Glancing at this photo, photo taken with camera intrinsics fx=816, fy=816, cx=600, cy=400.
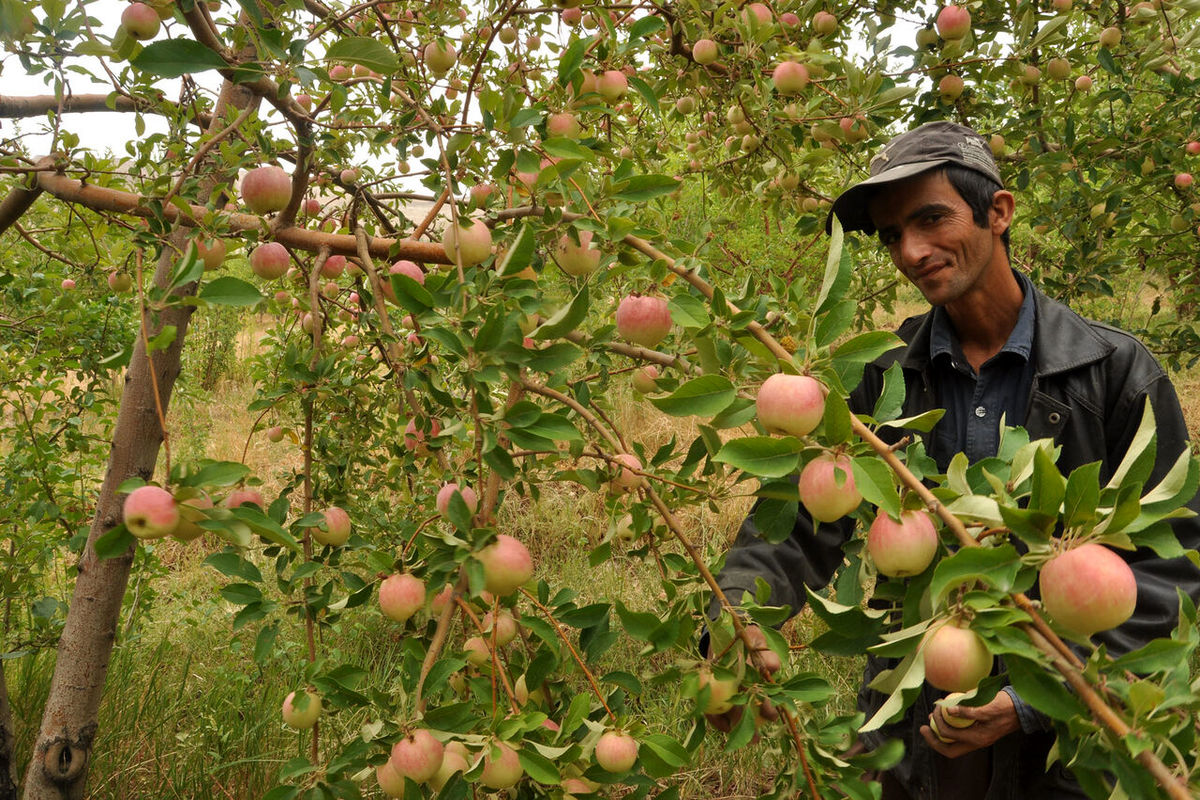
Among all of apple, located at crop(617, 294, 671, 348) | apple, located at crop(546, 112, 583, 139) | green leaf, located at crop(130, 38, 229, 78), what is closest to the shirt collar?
apple, located at crop(617, 294, 671, 348)

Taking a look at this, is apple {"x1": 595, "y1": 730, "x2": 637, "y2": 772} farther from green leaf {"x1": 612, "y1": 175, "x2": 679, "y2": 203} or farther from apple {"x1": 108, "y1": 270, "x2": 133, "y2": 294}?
apple {"x1": 108, "y1": 270, "x2": 133, "y2": 294}

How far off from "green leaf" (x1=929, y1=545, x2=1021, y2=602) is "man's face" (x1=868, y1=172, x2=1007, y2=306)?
1.28 m

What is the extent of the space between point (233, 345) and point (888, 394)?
7.00 metres

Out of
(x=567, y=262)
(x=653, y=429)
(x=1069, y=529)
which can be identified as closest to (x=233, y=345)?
(x=653, y=429)

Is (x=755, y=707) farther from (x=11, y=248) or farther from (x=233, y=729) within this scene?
(x=11, y=248)

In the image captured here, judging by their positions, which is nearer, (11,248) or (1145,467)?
(1145,467)

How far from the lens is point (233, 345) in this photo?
699 centimetres

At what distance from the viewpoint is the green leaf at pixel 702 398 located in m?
0.86

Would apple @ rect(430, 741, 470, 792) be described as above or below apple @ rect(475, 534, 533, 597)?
below

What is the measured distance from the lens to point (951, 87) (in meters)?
2.26

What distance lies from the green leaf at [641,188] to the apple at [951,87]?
1.57 meters

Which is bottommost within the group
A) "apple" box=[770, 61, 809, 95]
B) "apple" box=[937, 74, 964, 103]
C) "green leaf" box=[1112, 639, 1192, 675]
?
"green leaf" box=[1112, 639, 1192, 675]

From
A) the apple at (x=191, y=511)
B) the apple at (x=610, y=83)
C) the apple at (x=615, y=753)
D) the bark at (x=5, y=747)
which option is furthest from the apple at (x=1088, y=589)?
the bark at (x=5, y=747)

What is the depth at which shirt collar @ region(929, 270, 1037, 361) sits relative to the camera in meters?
1.82
